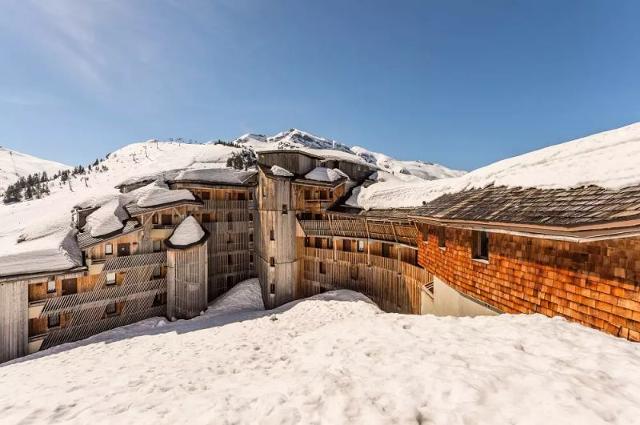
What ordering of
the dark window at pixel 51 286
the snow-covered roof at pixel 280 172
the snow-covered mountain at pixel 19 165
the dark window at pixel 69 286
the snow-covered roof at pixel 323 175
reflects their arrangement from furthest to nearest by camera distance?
1. the snow-covered mountain at pixel 19 165
2. the snow-covered roof at pixel 323 175
3. the snow-covered roof at pixel 280 172
4. the dark window at pixel 69 286
5. the dark window at pixel 51 286

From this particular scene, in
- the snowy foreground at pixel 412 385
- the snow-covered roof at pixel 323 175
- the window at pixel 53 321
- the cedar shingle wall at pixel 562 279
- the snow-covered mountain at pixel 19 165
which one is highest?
the snow-covered mountain at pixel 19 165

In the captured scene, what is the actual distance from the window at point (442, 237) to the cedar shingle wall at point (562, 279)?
4.25 feet

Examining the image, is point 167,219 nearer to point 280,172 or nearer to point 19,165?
point 280,172

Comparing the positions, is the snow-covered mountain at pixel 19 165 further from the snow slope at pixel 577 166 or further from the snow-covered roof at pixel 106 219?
the snow slope at pixel 577 166

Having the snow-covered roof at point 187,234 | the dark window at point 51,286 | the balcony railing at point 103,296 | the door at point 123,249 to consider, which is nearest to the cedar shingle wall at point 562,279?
the snow-covered roof at point 187,234

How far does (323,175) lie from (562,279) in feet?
71.4

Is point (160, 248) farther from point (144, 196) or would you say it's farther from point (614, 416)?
point (614, 416)

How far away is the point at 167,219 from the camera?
2456 centimetres

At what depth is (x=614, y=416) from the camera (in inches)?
128

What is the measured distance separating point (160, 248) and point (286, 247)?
1123 centimetres

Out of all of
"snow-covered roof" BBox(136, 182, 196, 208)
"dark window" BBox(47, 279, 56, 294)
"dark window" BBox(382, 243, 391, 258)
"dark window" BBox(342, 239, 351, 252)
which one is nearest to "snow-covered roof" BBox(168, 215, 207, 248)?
"snow-covered roof" BBox(136, 182, 196, 208)

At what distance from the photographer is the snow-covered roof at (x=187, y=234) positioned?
23438 millimetres

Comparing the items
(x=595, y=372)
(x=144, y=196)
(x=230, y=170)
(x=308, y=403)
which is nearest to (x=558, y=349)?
(x=595, y=372)

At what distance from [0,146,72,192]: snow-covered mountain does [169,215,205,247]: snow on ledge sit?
15984cm
